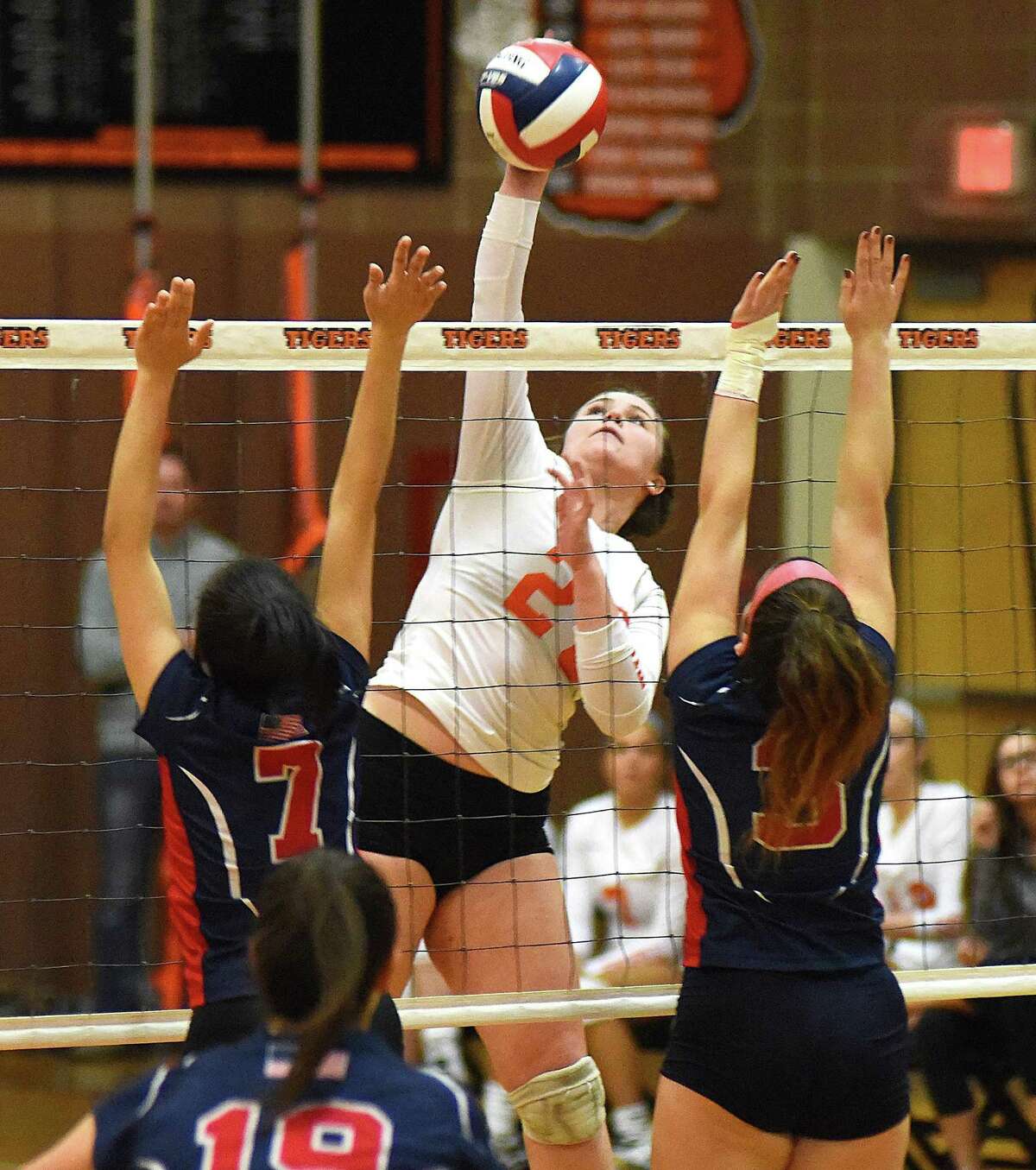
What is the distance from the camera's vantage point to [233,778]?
2619 mm

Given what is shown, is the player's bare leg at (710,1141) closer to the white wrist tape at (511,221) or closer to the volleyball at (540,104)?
the white wrist tape at (511,221)

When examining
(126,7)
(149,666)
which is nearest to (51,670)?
(126,7)

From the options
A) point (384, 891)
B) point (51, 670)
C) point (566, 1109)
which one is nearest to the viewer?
point (384, 891)

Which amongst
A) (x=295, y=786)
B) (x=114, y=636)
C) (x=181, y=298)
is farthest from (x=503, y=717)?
(x=114, y=636)

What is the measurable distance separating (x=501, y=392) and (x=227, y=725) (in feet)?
3.49

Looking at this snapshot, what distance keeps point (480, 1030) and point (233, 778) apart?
111 cm

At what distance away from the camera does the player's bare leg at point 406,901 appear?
3.33 metres

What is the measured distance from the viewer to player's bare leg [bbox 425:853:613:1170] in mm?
3402

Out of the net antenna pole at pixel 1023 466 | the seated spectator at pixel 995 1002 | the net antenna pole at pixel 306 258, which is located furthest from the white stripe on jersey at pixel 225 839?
the net antenna pole at pixel 1023 466

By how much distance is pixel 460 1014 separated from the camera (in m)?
3.38

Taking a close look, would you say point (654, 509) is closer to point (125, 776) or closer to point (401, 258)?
point (401, 258)

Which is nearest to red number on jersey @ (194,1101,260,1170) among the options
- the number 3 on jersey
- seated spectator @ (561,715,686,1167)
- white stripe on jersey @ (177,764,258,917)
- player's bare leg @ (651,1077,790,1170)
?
the number 3 on jersey

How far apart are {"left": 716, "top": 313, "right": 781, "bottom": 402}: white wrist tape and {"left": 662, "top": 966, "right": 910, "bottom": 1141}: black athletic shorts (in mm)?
933

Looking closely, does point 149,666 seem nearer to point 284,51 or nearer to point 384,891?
point 384,891
